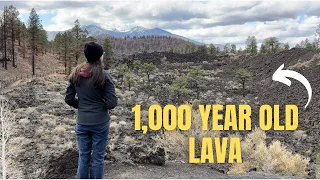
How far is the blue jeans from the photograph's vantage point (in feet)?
15.1

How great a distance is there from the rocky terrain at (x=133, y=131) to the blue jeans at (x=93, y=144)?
2607 mm

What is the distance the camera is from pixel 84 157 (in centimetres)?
489

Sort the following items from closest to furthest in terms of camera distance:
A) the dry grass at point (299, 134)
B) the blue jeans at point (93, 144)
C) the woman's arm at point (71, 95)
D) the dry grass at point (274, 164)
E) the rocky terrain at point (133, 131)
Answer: the blue jeans at point (93, 144) → the woman's arm at point (71, 95) → the rocky terrain at point (133, 131) → the dry grass at point (274, 164) → the dry grass at point (299, 134)

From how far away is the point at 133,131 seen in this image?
17797 millimetres

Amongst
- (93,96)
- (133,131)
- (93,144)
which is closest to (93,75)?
(93,96)

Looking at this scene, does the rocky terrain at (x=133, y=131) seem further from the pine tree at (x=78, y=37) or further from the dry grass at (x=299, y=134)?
the pine tree at (x=78, y=37)

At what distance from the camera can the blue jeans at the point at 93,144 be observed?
4613 millimetres

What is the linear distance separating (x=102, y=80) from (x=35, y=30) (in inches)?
2008

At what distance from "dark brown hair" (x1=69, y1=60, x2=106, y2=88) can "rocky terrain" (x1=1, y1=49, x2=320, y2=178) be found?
3.45m

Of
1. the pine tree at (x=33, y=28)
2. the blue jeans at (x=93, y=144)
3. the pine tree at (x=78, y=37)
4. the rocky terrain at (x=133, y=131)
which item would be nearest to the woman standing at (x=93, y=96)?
the blue jeans at (x=93, y=144)

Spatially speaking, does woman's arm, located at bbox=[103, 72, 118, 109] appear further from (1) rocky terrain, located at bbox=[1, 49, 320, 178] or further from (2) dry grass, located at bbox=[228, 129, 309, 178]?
(2) dry grass, located at bbox=[228, 129, 309, 178]

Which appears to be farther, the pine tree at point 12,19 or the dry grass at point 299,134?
the pine tree at point 12,19

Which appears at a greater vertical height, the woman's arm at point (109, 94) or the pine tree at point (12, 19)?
the pine tree at point (12, 19)

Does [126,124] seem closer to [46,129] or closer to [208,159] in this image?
[46,129]
